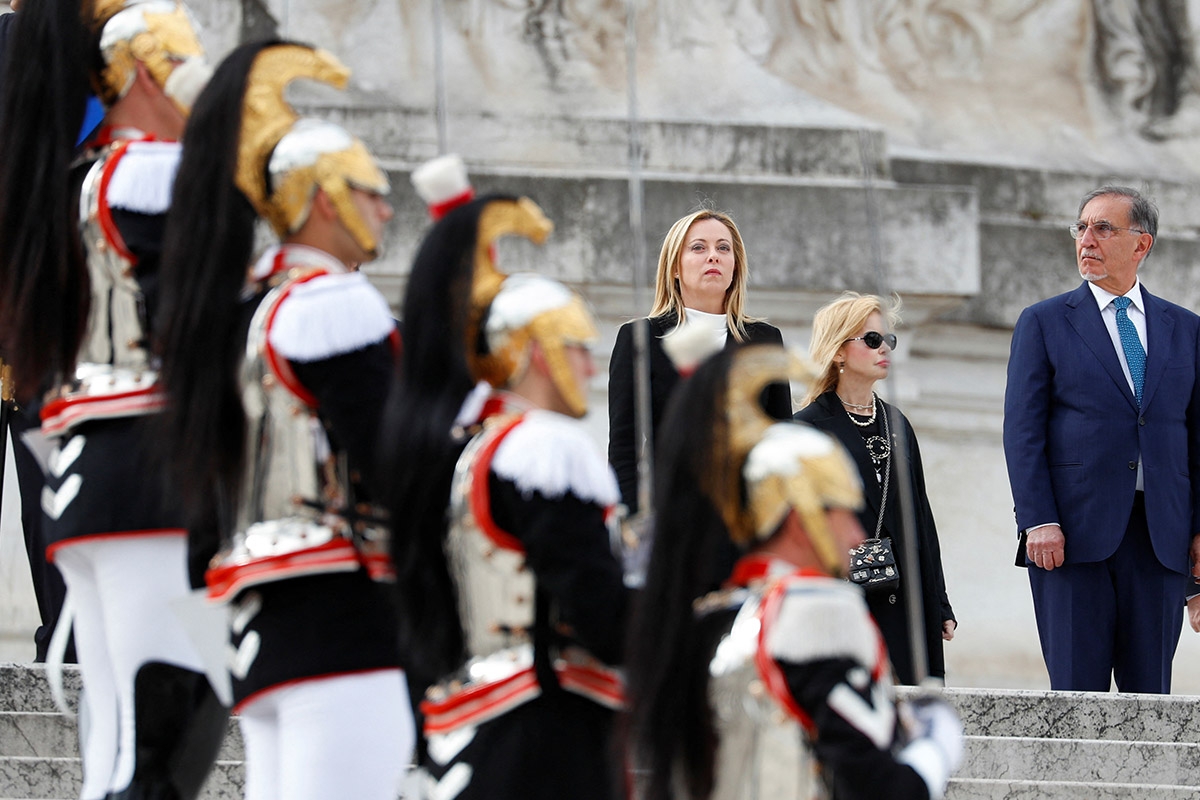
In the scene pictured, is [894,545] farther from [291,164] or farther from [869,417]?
[291,164]

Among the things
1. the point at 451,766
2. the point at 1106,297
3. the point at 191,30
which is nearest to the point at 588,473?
the point at 451,766

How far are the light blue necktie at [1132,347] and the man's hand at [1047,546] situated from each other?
1.65 feet

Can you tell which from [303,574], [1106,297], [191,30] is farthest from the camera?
[1106,297]

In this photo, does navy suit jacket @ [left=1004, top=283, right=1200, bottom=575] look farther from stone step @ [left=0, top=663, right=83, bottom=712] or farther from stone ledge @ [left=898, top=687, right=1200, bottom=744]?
stone step @ [left=0, top=663, right=83, bottom=712]

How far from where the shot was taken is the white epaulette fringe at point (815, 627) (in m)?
3.22

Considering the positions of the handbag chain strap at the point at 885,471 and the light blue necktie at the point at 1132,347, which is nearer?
the handbag chain strap at the point at 885,471

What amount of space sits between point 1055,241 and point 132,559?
26.6ft

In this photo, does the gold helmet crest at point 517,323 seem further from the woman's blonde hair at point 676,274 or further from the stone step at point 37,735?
the stone step at point 37,735

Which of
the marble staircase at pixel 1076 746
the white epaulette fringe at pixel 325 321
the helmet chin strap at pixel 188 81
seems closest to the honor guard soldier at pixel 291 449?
the white epaulette fringe at pixel 325 321

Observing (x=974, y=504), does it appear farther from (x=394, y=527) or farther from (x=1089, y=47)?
(x=394, y=527)

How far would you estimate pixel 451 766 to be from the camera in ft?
11.4

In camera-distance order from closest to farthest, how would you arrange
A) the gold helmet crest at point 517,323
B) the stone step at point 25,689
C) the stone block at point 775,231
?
the gold helmet crest at point 517,323, the stone step at point 25,689, the stone block at point 775,231

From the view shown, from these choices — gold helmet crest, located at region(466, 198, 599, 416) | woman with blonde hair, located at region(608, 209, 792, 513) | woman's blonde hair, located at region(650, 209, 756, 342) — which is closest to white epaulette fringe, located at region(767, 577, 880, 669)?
gold helmet crest, located at region(466, 198, 599, 416)

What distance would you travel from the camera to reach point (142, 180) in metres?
3.93
